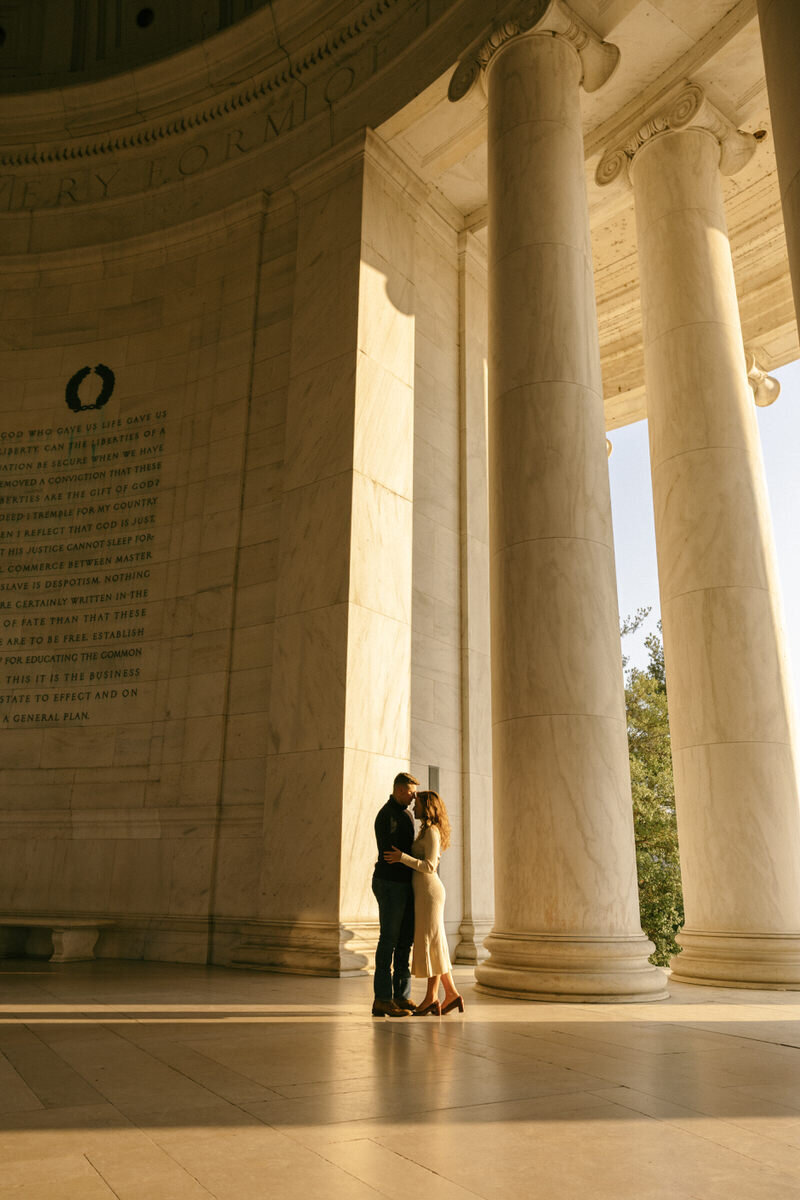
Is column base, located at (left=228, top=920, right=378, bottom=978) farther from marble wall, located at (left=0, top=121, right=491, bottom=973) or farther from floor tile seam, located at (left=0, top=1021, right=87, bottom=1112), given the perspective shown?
floor tile seam, located at (left=0, top=1021, right=87, bottom=1112)

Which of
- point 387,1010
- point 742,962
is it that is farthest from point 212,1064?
point 742,962

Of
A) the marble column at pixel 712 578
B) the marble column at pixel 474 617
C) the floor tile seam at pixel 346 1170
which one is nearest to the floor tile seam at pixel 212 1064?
the floor tile seam at pixel 346 1170

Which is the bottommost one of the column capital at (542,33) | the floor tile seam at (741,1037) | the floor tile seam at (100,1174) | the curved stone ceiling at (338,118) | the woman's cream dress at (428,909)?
the floor tile seam at (100,1174)

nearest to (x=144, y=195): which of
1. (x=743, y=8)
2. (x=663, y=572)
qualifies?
(x=743, y=8)

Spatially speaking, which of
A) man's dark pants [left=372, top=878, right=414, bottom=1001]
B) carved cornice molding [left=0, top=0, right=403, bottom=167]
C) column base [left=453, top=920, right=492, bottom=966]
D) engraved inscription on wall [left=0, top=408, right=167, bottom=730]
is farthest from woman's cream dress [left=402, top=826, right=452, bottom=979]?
carved cornice molding [left=0, top=0, right=403, bottom=167]

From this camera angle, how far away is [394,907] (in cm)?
2178

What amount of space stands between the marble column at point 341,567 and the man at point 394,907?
8.34 metres

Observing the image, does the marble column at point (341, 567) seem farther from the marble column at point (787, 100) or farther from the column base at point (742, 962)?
the marble column at point (787, 100)

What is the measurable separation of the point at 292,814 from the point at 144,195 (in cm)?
3241

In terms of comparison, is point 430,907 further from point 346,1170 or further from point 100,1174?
point 100,1174

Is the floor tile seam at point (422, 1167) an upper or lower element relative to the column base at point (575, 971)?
lower

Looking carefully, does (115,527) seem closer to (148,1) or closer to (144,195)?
(144,195)

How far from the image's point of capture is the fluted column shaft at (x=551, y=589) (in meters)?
24.4

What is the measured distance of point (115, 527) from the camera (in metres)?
41.5
